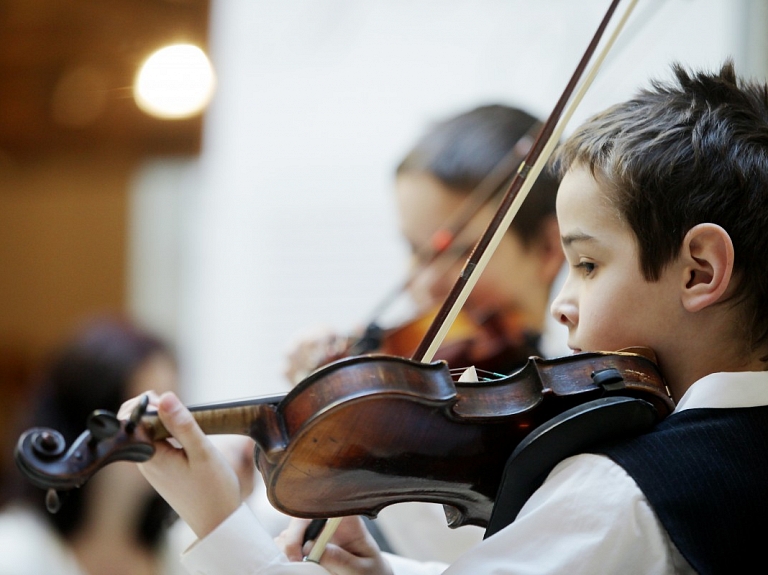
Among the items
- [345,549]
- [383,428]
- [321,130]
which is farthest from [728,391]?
[321,130]

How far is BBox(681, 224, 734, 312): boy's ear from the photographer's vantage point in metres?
0.71

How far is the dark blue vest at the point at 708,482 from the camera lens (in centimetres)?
62

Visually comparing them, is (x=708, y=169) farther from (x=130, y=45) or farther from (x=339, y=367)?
(x=130, y=45)

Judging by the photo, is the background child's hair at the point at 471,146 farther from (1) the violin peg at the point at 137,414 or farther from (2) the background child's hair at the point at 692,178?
(1) the violin peg at the point at 137,414

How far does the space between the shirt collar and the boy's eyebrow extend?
16cm

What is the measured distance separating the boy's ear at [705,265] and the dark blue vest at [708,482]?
0.33 feet

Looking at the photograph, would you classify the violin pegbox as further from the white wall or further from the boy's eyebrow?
the white wall

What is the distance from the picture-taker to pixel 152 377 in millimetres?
1552

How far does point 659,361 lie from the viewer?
0.75 metres

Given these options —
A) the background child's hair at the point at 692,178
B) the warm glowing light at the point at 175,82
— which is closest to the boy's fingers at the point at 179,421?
the background child's hair at the point at 692,178

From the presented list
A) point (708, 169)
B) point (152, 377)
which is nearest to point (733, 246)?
point (708, 169)

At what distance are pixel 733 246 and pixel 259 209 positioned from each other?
1613mm

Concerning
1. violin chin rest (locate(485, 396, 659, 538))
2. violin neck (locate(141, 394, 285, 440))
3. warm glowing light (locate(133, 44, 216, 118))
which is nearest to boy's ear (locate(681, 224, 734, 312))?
violin chin rest (locate(485, 396, 659, 538))

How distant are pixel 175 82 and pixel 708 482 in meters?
2.02
